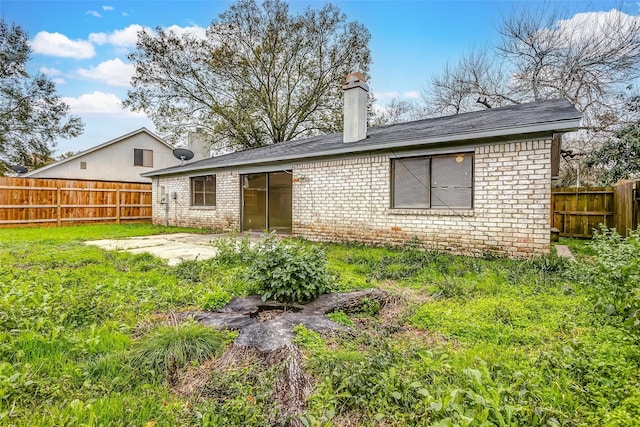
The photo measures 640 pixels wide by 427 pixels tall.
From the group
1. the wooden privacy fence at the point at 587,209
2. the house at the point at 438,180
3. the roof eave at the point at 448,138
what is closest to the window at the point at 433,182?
the house at the point at 438,180

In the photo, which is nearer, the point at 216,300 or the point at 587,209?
the point at 216,300

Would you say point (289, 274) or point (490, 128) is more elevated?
point (490, 128)

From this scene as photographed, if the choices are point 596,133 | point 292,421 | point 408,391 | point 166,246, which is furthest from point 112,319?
point 596,133

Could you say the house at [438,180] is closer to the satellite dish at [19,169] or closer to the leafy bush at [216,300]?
the leafy bush at [216,300]

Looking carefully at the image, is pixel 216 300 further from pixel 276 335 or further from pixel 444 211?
pixel 444 211

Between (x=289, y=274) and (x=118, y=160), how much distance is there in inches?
808

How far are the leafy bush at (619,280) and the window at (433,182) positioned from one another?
2.44 metres

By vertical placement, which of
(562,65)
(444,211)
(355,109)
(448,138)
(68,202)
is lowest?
(444,211)

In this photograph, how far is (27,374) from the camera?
2018mm

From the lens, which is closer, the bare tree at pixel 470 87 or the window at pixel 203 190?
Result: the window at pixel 203 190

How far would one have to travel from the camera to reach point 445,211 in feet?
21.6

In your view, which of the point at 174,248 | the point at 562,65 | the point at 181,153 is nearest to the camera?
the point at 174,248

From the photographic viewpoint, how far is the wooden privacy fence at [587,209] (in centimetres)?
829

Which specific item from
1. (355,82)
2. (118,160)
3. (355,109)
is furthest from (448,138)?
(118,160)
